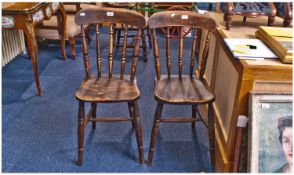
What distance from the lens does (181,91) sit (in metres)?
1.81

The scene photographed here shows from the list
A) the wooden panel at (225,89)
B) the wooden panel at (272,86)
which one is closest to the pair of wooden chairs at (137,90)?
the wooden panel at (225,89)

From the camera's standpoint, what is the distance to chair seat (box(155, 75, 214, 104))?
1718 millimetres

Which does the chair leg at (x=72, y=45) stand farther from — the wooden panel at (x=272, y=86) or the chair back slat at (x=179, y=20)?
the wooden panel at (x=272, y=86)

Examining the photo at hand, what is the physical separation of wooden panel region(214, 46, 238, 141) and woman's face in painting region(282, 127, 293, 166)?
305 millimetres

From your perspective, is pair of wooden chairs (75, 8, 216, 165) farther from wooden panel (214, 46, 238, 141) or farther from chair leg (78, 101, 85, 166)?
wooden panel (214, 46, 238, 141)

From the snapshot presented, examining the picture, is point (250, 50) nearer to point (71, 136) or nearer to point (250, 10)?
point (250, 10)

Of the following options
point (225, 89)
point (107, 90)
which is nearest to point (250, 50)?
point (225, 89)

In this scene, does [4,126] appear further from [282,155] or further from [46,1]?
[282,155]

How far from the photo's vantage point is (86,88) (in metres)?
1.84

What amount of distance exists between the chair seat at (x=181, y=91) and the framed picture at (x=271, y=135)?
1.02 feet

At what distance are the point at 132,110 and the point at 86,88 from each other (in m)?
0.30

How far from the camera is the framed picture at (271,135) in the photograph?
4.98 ft

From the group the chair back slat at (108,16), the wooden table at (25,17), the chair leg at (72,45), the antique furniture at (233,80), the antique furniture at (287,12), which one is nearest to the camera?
the antique furniture at (233,80)

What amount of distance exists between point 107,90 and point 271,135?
0.92 metres
